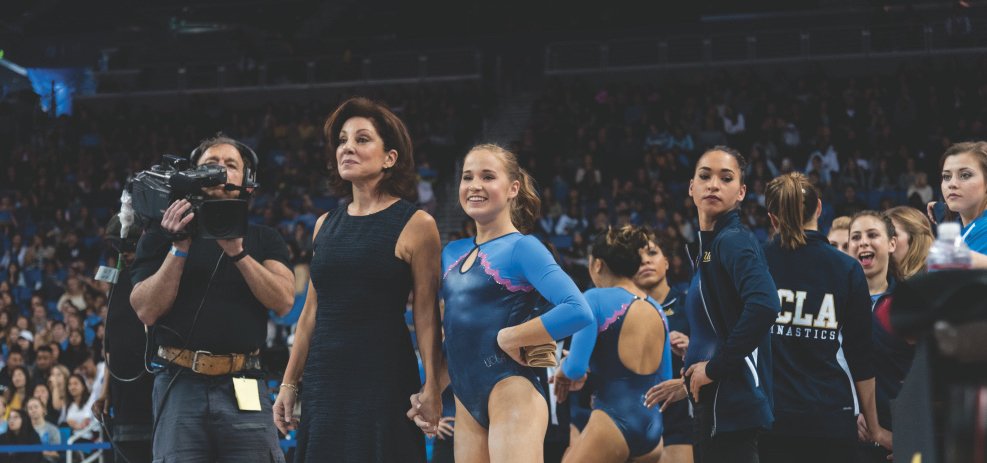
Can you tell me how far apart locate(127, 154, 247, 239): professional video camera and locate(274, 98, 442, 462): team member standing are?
14.1 inches

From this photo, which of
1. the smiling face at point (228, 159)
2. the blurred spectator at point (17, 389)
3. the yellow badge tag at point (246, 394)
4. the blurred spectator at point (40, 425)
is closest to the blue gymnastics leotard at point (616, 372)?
the yellow badge tag at point (246, 394)

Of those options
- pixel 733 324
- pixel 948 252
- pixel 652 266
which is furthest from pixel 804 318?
pixel 948 252

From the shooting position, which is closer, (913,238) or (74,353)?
(913,238)

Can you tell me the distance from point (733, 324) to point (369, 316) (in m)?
1.41

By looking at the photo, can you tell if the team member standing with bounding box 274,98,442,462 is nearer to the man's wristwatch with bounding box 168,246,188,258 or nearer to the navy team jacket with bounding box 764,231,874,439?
the man's wristwatch with bounding box 168,246,188,258

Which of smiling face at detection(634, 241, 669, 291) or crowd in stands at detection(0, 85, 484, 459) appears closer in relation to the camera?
smiling face at detection(634, 241, 669, 291)

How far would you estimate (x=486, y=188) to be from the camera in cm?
372

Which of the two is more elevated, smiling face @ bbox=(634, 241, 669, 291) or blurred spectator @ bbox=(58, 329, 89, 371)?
smiling face @ bbox=(634, 241, 669, 291)

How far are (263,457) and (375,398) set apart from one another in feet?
2.62

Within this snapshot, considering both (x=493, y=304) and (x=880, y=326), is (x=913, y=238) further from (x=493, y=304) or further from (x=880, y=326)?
(x=493, y=304)

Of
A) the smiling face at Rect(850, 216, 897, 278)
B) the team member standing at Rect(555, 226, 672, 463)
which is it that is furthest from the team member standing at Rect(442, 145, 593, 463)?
the smiling face at Rect(850, 216, 897, 278)

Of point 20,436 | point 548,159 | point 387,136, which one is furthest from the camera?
point 548,159

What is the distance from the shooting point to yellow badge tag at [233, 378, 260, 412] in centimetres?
389

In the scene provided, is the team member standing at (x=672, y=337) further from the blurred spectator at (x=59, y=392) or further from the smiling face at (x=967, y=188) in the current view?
the blurred spectator at (x=59, y=392)
